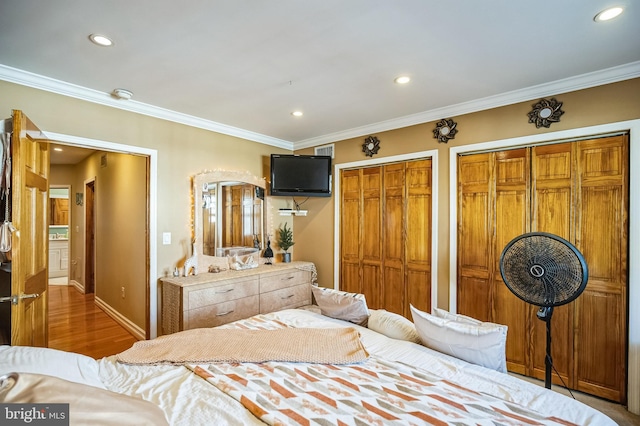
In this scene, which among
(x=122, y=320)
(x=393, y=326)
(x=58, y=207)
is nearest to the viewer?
(x=393, y=326)

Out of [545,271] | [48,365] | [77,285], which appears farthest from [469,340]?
[77,285]

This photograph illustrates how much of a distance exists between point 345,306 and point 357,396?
3.09 ft

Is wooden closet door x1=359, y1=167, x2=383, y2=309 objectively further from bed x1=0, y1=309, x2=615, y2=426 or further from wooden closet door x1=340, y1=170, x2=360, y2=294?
bed x1=0, y1=309, x2=615, y2=426

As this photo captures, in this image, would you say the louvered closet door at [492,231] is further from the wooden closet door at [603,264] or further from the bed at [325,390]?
the bed at [325,390]

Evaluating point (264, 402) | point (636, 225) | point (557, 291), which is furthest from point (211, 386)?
point (636, 225)

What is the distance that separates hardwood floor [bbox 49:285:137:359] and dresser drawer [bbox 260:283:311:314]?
154cm

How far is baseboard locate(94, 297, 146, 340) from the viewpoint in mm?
3563

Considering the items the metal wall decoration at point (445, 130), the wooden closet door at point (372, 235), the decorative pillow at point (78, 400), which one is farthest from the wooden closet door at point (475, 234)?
the decorative pillow at point (78, 400)

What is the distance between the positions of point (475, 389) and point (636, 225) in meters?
1.95

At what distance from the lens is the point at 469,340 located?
1.65 m

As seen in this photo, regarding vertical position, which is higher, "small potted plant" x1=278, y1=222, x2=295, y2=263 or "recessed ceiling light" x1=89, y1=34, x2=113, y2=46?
"recessed ceiling light" x1=89, y1=34, x2=113, y2=46

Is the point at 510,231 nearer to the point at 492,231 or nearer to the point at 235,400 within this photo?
the point at 492,231

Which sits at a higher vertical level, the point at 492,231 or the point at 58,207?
the point at 58,207

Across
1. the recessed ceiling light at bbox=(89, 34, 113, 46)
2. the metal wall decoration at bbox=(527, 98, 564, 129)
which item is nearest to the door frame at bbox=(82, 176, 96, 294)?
the recessed ceiling light at bbox=(89, 34, 113, 46)
